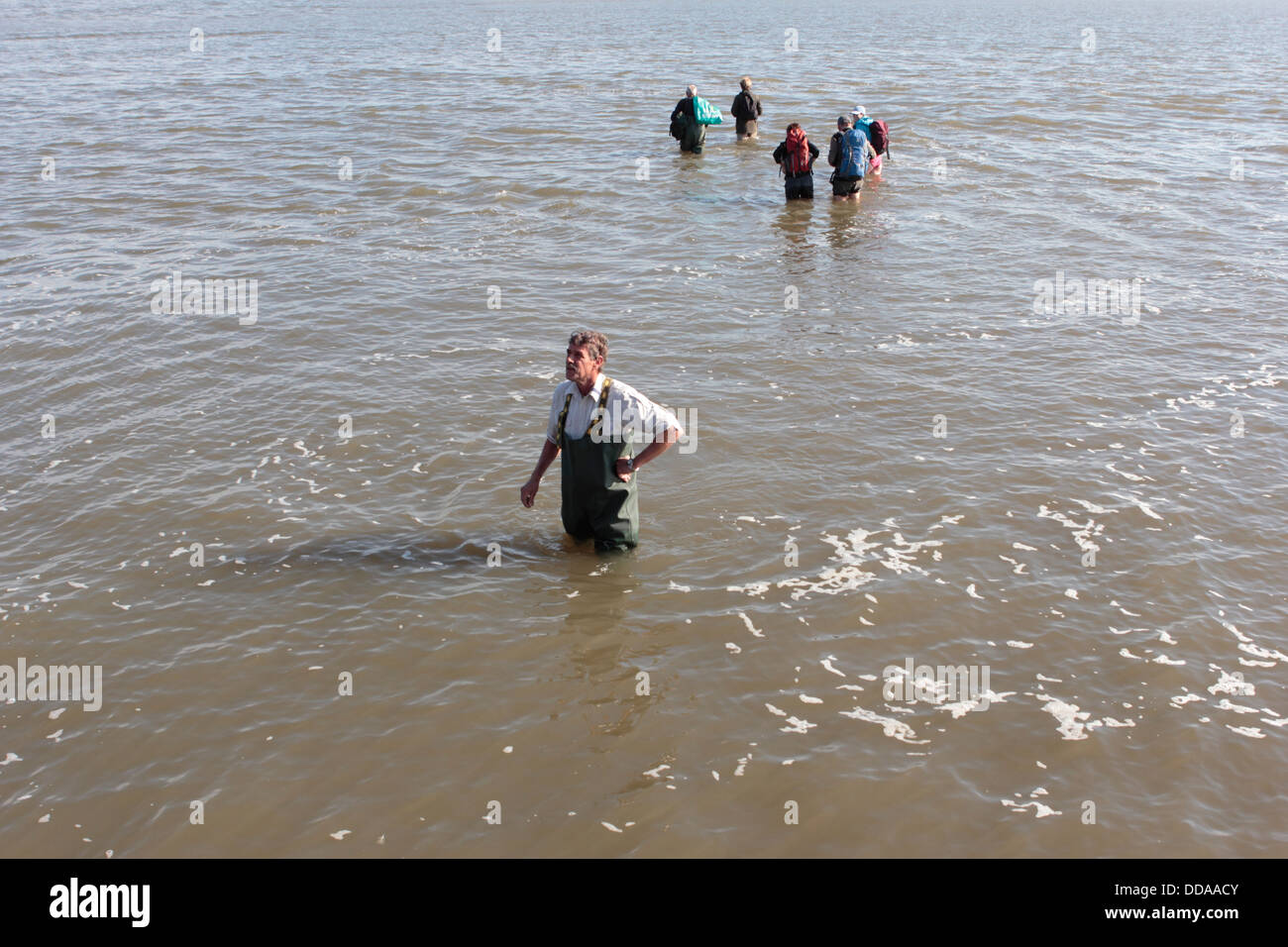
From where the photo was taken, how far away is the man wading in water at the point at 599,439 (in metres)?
6.32

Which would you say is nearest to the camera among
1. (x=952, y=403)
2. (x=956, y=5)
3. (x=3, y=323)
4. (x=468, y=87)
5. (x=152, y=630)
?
(x=152, y=630)

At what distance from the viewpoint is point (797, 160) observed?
1594 cm

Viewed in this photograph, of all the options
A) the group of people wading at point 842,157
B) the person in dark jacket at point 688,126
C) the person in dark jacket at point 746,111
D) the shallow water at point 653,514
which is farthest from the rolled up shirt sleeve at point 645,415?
the person in dark jacket at point 746,111

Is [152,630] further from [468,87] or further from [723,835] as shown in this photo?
[468,87]

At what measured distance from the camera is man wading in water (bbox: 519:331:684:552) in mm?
6316

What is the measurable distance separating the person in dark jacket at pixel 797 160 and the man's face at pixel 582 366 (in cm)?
1067

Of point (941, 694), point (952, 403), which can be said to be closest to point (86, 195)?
point (952, 403)

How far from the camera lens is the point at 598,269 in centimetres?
1323

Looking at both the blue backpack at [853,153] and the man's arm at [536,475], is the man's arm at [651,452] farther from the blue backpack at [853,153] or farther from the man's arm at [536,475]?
the blue backpack at [853,153]

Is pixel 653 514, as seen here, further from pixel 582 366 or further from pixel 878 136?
pixel 878 136

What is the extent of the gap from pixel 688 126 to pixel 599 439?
14.5m
